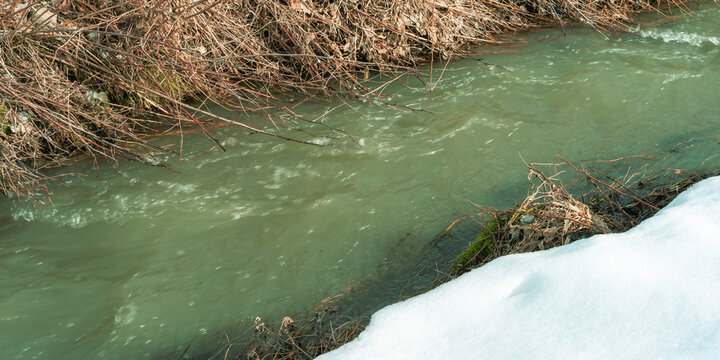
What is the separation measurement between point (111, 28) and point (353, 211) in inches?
111

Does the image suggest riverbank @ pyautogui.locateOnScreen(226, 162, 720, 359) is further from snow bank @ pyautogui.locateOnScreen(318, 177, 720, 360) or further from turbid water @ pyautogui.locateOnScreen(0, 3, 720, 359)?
snow bank @ pyautogui.locateOnScreen(318, 177, 720, 360)

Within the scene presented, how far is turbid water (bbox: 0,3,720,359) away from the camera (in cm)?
387

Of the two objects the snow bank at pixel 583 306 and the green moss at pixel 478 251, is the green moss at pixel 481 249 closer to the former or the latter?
the green moss at pixel 478 251

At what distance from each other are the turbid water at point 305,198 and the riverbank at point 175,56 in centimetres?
32

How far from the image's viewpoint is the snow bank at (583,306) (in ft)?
7.41

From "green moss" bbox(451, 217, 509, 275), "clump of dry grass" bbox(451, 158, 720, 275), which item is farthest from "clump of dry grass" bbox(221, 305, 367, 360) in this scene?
"clump of dry grass" bbox(451, 158, 720, 275)

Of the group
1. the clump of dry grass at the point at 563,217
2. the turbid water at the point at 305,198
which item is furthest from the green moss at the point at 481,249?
the turbid water at the point at 305,198

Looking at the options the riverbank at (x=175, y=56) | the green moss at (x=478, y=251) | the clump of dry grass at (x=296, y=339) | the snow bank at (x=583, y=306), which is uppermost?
the riverbank at (x=175, y=56)

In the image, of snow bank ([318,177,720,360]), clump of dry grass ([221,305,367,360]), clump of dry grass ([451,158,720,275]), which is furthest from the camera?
clump of dry grass ([451,158,720,275])

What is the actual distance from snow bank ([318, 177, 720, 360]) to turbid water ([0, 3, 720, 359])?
1091 millimetres

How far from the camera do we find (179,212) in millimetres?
4750

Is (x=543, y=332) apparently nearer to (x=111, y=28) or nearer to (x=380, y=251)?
(x=380, y=251)

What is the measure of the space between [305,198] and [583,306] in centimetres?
277

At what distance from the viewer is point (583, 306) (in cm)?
248
